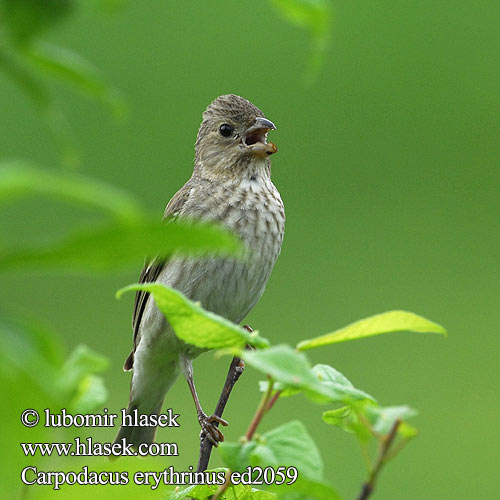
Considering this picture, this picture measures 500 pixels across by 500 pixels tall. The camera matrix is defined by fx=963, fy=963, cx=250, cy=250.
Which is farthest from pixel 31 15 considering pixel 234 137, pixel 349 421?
pixel 234 137

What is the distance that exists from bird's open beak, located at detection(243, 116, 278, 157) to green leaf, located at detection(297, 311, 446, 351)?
7.59ft

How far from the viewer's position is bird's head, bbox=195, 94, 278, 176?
11.0ft

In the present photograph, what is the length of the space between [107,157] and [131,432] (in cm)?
557

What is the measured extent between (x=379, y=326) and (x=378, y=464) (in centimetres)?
15

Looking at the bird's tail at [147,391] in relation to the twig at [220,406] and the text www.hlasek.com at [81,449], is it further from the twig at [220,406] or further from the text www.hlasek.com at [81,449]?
the twig at [220,406]

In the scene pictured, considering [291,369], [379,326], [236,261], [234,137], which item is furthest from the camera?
[234,137]

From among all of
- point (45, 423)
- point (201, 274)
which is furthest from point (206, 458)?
point (201, 274)

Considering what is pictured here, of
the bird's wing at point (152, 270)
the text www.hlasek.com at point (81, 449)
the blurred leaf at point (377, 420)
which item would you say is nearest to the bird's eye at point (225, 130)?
the bird's wing at point (152, 270)

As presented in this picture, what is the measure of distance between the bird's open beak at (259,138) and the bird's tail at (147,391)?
853 millimetres

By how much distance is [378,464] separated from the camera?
839 mm

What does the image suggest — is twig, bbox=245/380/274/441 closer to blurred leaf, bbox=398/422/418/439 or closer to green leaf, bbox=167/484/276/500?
blurred leaf, bbox=398/422/418/439

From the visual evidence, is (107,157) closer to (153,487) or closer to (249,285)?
(249,285)

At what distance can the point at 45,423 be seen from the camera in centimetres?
56

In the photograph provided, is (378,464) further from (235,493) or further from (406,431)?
(235,493)
